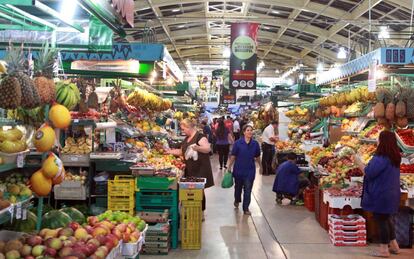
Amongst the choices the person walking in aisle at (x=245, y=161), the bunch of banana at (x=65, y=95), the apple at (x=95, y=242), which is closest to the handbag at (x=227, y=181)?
the person walking in aisle at (x=245, y=161)

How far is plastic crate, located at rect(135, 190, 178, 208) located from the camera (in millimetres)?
6828

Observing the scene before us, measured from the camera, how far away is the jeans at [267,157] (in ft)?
48.8

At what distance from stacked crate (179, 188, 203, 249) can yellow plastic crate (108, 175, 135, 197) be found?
2.19 ft

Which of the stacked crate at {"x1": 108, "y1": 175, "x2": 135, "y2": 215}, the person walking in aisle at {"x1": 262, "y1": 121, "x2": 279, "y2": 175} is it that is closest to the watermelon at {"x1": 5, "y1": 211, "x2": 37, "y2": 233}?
the stacked crate at {"x1": 108, "y1": 175, "x2": 135, "y2": 215}

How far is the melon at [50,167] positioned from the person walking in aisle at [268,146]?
10844 millimetres

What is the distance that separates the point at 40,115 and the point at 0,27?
2.12 m

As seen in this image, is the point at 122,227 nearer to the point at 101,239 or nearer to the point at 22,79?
the point at 101,239

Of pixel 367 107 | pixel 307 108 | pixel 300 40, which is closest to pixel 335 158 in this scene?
pixel 367 107

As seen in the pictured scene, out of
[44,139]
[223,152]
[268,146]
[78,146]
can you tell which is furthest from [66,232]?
[223,152]

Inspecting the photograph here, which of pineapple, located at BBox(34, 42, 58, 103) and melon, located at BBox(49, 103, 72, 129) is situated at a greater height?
pineapple, located at BBox(34, 42, 58, 103)

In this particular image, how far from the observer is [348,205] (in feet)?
24.2

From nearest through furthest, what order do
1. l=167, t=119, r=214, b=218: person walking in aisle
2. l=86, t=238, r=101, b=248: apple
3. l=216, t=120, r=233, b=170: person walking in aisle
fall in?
1. l=86, t=238, r=101, b=248: apple
2. l=167, t=119, r=214, b=218: person walking in aisle
3. l=216, t=120, r=233, b=170: person walking in aisle

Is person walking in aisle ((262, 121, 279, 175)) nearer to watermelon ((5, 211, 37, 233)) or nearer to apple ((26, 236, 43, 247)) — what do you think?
watermelon ((5, 211, 37, 233))

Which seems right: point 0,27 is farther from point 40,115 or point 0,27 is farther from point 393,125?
point 393,125
